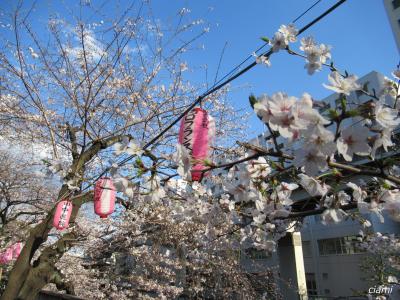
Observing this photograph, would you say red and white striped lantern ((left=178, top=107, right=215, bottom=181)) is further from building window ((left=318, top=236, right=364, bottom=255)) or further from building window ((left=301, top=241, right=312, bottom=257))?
building window ((left=301, top=241, right=312, bottom=257))

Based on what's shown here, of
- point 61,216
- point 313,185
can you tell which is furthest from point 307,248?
point 313,185

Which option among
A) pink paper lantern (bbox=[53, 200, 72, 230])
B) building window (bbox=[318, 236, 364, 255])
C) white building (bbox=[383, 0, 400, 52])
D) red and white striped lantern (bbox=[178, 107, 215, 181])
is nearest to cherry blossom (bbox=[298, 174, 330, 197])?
red and white striped lantern (bbox=[178, 107, 215, 181])

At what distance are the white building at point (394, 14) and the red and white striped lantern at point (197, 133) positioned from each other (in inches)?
939

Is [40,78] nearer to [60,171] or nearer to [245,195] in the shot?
[60,171]

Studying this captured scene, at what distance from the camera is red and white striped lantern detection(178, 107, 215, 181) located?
13.4ft

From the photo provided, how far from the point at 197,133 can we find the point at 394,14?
25535 mm

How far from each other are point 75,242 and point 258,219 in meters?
5.19

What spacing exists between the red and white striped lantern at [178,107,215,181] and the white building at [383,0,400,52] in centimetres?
2386

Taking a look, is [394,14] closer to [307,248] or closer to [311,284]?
[307,248]

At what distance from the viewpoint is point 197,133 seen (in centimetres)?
425

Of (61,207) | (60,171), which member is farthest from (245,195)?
(61,207)

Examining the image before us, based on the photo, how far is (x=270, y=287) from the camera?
11484 millimetres

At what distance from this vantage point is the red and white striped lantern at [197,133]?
13.4ft

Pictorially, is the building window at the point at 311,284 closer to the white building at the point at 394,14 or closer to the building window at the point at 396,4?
the white building at the point at 394,14
